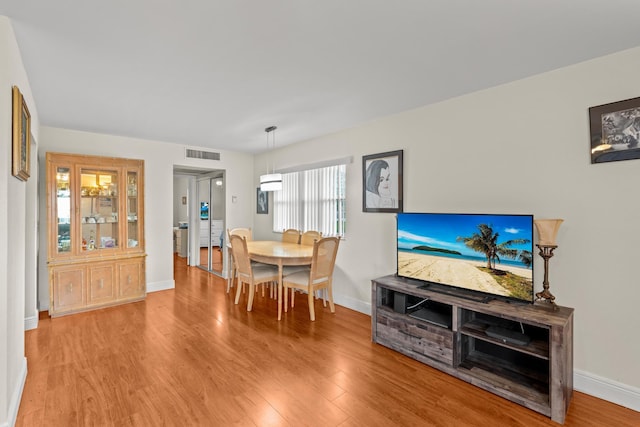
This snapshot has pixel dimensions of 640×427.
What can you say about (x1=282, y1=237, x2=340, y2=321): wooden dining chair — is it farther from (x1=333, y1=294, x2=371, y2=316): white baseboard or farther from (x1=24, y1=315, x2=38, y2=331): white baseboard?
(x1=24, y1=315, x2=38, y2=331): white baseboard

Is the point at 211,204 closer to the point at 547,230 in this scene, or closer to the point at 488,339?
the point at 488,339

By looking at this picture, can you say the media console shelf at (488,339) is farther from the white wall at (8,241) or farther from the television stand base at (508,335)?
the white wall at (8,241)

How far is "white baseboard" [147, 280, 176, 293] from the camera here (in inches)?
185

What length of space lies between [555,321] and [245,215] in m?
4.89

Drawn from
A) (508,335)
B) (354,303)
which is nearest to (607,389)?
(508,335)

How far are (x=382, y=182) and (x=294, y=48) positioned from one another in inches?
76.0

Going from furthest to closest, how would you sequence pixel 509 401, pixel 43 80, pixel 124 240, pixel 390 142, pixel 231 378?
1. pixel 124 240
2. pixel 390 142
3. pixel 43 80
4. pixel 231 378
5. pixel 509 401

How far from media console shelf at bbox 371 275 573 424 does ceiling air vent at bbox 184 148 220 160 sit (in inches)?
150

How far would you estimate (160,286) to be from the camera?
4.79 meters

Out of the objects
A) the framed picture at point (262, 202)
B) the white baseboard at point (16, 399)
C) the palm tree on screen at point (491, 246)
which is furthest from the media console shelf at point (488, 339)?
the framed picture at point (262, 202)

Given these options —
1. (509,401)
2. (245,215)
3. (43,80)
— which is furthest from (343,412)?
(245,215)

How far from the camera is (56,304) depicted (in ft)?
11.9

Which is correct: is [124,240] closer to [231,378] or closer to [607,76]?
[231,378]

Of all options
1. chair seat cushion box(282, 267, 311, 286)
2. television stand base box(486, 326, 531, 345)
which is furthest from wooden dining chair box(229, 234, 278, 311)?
television stand base box(486, 326, 531, 345)
